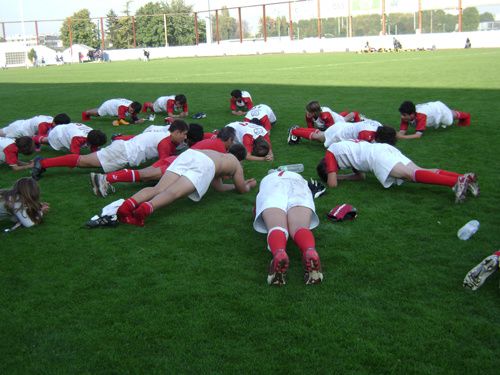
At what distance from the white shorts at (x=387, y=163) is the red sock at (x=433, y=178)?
0.20 meters

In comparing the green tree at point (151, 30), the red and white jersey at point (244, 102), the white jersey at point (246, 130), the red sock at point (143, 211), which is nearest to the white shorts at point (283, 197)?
the red sock at point (143, 211)

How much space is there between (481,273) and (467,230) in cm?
109

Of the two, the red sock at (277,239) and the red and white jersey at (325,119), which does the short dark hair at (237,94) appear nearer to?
the red and white jersey at (325,119)

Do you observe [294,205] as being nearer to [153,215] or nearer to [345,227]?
[345,227]

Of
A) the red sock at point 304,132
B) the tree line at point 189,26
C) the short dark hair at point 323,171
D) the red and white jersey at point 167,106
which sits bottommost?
the short dark hair at point 323,171

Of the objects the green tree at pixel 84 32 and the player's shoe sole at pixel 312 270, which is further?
Answer: the green tree at pixel 84 32

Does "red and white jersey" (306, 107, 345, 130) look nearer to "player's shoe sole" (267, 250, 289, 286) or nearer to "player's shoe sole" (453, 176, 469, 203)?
"player's shoe sole" (453, 176, 469, 203)

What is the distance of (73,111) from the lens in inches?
565

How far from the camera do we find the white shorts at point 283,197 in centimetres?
445

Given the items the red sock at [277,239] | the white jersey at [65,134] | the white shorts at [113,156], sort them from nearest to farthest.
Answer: the red sock at [277,239], the white shorts at [113,156], the white jersey at [65,134]

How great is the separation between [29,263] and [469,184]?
14.3 ft

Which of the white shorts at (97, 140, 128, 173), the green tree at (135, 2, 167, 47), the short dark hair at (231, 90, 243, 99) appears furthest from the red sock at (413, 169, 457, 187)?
the green tree at (135, 2, 167, 47)

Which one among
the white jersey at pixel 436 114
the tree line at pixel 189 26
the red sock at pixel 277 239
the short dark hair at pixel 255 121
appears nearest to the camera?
the red sock at pixel 277 239

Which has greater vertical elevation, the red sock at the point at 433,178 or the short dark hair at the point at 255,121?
the short dark hair at the point at 255,121
